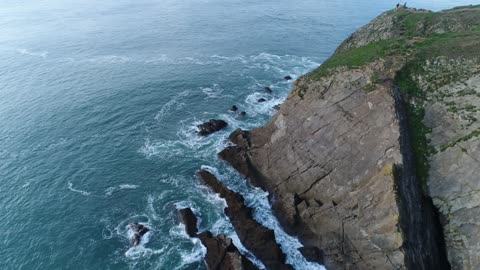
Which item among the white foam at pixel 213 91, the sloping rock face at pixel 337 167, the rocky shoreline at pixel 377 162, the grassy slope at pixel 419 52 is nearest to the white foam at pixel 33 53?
the white foam at pixel 213 91

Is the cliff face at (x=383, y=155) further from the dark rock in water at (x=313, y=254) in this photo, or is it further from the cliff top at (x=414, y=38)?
the dark rock in water at (x=313, y=254)

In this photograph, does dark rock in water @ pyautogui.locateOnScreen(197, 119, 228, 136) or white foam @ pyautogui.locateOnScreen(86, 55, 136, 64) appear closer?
dark rock in water @ pyautogui.locateOnScreen(197, 119, 228, 136)

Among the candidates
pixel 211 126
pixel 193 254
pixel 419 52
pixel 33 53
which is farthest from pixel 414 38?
pixel 33 53

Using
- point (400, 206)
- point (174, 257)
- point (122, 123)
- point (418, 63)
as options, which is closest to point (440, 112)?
point (418, 63)

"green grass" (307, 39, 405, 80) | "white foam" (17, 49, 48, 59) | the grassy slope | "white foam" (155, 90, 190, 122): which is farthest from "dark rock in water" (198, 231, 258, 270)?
"white foam" (17, 49, 48, 59)

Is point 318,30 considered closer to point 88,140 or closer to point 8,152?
point 88,140

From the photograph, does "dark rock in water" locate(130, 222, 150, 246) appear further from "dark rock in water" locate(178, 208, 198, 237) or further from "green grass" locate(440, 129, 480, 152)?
"green grass" locate(440, 129, 480, 152)

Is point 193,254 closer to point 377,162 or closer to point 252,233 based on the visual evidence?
point 252,233
